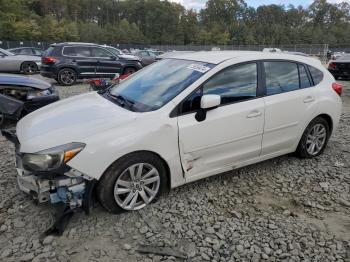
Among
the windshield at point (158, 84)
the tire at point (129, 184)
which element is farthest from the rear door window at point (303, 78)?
the tire at point (129, 184)

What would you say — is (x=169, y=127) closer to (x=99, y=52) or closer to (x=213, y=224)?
(x=213, y=224)

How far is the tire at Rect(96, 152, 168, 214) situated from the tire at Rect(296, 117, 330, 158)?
231 centimetres

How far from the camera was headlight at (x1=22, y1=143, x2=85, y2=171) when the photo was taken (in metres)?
3.15

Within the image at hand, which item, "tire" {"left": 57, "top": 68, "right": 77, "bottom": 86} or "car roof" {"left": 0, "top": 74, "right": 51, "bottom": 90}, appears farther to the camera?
"tire" {"left": 57, "top": 68, "right": 77, "bottom": 86}

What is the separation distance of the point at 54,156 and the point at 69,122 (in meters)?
0.54

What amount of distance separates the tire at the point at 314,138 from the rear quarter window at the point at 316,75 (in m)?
0.54

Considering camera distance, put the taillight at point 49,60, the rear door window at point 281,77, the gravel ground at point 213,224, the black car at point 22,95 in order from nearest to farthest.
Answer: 1. the gravel ground at point 213,224
2. the rear door window at point 281,77
3. the black car at point 22,95
4. the taillight at point 49,60

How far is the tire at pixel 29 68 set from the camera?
17161 mm

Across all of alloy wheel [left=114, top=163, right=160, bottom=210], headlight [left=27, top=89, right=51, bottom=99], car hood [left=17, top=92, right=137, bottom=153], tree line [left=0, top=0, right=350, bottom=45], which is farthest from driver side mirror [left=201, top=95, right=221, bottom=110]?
tree line [left=0, top=0, right=350, bottom=45]

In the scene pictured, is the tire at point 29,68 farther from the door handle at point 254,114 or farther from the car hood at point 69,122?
the door handle at point 254,114

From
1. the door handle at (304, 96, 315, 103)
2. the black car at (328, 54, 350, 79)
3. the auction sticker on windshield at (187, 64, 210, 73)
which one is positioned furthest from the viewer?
the black car at (328, 54, 350, 79)

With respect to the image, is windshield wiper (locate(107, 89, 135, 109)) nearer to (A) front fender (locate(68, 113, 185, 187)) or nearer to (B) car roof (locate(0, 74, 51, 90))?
(A) front fender (locate(68, 113, 185, 187))

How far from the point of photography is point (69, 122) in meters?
3.60

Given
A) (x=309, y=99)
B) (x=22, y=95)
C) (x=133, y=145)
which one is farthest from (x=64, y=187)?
(x=22, y=95)
